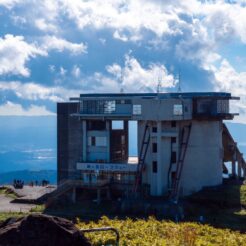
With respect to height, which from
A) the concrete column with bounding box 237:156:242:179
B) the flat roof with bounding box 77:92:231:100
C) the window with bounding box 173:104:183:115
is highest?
the flat roof with bounding box 77:92:231:100

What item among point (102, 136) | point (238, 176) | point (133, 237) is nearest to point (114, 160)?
point (102, 136)

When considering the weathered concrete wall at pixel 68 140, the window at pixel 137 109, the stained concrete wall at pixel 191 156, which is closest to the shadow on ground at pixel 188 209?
the stained concrete wall at pixel 191 156

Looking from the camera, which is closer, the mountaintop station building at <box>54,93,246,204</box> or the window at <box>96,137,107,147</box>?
the mountaintop station building at <box>54,93,246,204</box>

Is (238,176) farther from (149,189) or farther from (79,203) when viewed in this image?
(79,203)

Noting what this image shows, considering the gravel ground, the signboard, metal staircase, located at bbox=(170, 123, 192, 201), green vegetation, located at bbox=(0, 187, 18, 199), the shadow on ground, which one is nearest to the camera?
the shadow on ground

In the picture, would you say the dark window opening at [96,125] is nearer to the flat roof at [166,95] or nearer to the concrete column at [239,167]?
the flat roof at [166,95]

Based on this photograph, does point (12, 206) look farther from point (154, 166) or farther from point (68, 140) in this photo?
point (68, 140)

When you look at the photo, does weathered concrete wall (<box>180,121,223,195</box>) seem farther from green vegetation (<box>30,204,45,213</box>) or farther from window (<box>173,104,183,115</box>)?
green vegetation (<box>30,204,45,213</box>)

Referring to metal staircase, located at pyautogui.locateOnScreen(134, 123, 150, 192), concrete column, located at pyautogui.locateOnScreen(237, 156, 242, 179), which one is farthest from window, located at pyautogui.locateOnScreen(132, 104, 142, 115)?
concrete column, located at pyautogui.locateOnScreen(237, 156, 242, 179)
